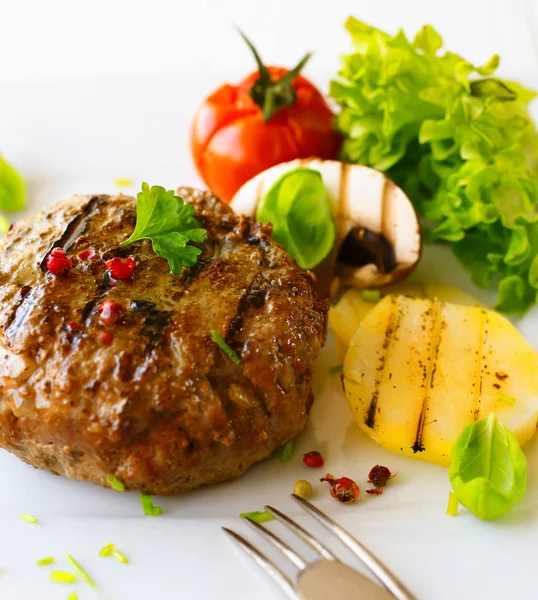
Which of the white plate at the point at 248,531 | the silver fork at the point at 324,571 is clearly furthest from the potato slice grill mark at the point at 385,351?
the silver fork at the point at 324,571

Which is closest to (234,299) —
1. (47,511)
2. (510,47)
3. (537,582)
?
(47,511)

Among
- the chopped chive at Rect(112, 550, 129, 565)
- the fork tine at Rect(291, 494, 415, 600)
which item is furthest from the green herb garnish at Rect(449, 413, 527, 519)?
the chopped chive at Rect(112, 550, 129, 565)

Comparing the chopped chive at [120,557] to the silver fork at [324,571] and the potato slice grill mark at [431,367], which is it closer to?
the silver fork at [324,571]

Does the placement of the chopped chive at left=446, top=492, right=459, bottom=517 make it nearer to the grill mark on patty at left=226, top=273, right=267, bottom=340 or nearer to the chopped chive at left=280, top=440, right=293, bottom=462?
the chopped chive at left=280, top=440, right=293, bottom=462

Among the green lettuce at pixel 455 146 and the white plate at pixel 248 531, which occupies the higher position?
the green lettuce at pixel 455 146

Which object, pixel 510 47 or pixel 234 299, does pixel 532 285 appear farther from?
pixel 510 47

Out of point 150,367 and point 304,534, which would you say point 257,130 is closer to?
point 150,367
